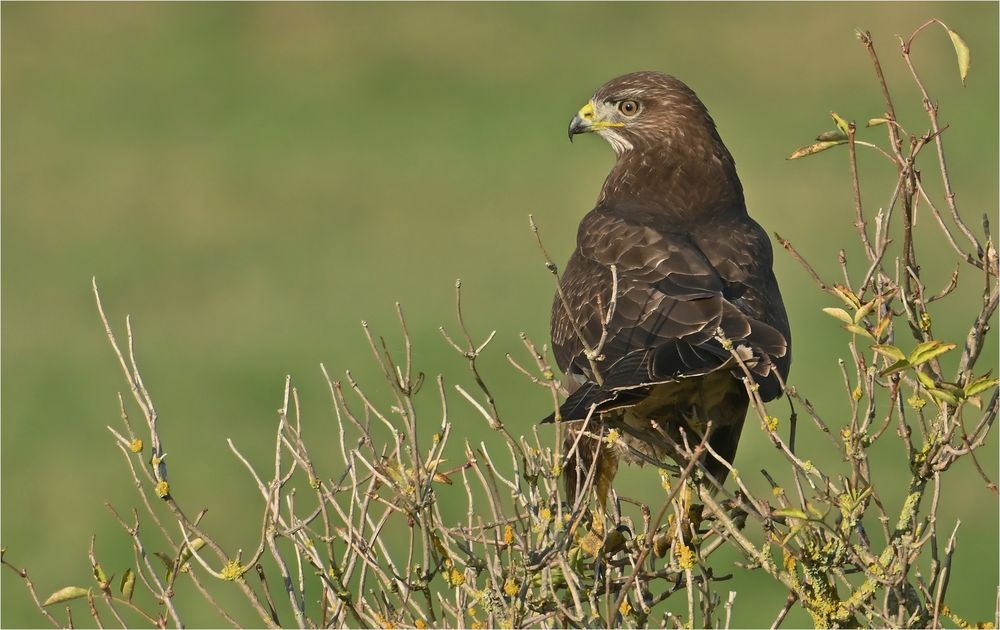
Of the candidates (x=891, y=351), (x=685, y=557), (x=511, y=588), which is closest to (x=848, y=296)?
(x=891, y=351)

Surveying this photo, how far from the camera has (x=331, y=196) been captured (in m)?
24.6

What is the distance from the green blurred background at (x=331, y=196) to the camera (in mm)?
14867

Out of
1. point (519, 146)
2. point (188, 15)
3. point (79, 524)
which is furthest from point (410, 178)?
point (79, 524)

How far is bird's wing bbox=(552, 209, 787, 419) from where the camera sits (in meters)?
4.83

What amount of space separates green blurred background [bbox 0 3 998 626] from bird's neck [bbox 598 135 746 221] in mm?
4474

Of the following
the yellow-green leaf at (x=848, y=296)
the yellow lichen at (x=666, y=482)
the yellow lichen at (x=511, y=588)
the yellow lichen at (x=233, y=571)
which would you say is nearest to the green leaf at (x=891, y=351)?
the yellow-green leaf at (x=848, y=296)

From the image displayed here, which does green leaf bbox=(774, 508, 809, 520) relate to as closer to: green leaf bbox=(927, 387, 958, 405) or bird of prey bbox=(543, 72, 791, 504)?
green leaf bbox=(927, 387, 958, 405)

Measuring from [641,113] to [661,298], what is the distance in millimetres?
1707

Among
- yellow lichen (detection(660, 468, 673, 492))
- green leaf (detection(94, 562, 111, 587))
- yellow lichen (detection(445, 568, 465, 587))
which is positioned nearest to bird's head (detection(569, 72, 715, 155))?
yellow lichen (detection(660, 468, 673, 492))

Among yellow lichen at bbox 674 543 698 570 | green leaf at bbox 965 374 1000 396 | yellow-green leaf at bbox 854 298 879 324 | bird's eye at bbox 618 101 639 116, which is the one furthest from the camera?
bird's eye at bbox 618 101 639 116

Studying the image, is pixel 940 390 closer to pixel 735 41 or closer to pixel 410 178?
pixel 410 178

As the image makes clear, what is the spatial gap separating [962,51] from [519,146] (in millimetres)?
21763

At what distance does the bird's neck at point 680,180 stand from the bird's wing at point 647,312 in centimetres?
23

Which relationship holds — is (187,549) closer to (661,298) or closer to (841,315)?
(841,315)
